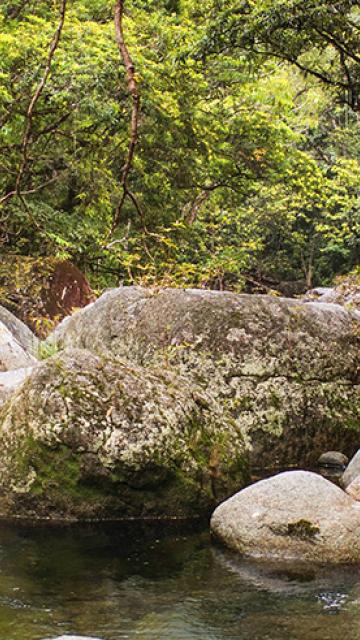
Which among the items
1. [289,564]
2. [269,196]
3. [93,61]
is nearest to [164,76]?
[93,61]

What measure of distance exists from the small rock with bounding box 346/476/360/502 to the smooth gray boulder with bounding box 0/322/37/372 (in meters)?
5.13

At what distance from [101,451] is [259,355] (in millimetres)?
2916

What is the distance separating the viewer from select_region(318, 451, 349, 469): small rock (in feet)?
29.3

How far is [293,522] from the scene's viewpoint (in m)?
5.63

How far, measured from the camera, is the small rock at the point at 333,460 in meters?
8.93

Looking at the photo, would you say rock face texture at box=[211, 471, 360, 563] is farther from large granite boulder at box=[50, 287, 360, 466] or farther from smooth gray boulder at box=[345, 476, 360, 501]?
large granite boulder at box=[50, 287, 360, 466]

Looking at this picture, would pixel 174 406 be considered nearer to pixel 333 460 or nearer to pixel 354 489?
pixel 354 489

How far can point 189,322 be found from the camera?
8898 millimetres

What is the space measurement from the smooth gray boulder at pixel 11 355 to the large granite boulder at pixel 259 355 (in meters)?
1.79

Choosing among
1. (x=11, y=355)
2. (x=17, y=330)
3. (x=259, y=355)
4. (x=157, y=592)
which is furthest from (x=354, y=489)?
(x=17, y=330)

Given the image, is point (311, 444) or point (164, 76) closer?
point (311, 444)

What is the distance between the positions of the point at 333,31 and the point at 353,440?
16.3 feet

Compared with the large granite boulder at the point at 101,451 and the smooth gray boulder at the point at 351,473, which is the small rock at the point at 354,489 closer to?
the smooth gray boulder at the point at 351,473

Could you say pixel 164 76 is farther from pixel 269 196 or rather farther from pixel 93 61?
pixel 269 196
